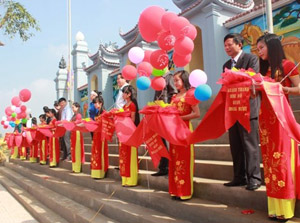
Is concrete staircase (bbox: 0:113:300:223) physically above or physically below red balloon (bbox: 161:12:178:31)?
below

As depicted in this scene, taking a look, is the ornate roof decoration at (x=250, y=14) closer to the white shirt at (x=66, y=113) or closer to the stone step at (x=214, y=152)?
the stone step at (x=214, y=152)

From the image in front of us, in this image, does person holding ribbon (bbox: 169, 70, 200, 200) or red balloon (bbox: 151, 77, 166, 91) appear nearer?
person holding ribbon (bbox: 169, 70, 200, 200)

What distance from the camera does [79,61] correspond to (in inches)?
642

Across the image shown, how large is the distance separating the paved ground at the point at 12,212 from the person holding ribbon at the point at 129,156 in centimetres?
178

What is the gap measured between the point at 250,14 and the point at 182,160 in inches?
220

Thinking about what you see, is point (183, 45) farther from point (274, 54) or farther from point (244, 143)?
point (244, 143)

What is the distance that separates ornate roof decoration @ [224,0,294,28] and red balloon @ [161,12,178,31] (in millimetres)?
4435

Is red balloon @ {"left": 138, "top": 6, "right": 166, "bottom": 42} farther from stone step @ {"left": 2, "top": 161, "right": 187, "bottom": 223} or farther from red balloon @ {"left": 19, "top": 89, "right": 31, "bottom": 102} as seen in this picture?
red balloon @ {"left": 19, "top": 89, "right": 31, "bottom": 102}

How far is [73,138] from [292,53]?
4991 millimetres

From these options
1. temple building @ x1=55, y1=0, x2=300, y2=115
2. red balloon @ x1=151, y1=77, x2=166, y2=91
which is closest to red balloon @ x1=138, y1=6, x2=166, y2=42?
red balloon @ x1=151, y1=77, x2=166, y2=91

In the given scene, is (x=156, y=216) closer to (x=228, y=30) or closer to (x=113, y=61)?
(x=228, y=30)

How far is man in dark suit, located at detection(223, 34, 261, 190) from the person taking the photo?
238cm

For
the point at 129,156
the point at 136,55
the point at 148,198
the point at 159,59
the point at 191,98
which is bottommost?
the point at 148,198

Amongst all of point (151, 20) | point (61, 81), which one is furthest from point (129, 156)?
point (61, 81)
